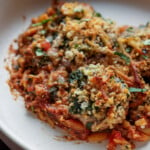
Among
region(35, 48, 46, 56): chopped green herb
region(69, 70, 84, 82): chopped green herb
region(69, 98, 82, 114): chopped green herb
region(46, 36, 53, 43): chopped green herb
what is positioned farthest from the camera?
region(46, 36, 53, 43): chopped green herb

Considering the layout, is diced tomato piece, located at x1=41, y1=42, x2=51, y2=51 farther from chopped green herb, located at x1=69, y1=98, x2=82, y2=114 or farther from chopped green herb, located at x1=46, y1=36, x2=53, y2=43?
chopped green herb, located at x1=69, y1=98, x2=82, y2=114

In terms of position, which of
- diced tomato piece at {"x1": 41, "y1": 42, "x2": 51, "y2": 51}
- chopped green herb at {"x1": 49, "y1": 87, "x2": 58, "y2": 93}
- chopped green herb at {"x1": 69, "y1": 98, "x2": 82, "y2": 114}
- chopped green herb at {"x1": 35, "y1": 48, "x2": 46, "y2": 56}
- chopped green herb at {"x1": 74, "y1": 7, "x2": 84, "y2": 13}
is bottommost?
chopped green herb at {"x1": 69, "y1": 98, "x2": 82, "y2": 114}

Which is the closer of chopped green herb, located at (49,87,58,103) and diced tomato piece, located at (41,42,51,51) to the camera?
chopped green herb, located at (49,87,58,103)

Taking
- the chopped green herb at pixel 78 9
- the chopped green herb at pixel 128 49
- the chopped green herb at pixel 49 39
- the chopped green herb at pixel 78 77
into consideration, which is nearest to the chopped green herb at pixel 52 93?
the chopped green herb at pixel 78 77

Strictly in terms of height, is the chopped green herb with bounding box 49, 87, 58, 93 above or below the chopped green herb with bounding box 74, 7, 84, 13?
below

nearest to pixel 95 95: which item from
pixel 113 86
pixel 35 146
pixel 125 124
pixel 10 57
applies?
pixel 113 86

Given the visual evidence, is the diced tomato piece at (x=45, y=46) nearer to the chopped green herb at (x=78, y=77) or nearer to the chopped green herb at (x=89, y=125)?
the chopped green herb at (x=78, y=77)

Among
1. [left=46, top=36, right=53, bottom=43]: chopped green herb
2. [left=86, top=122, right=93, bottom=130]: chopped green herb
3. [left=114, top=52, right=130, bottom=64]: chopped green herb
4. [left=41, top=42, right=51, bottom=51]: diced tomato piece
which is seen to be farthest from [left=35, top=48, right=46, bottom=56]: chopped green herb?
[left=86, top=122, right=93, bottom=130]: chopped green herb

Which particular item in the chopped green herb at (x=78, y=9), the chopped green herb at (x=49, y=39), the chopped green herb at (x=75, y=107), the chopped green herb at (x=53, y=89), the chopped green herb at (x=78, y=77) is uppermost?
the chopped green herb at (x=78, y=9)

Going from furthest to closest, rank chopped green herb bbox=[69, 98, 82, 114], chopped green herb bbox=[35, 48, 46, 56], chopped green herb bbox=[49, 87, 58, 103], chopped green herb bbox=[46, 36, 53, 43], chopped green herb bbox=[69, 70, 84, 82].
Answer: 1. chopped green herb bbox=[46, 36, 53, 43]
2. chopped green herb bbox=[35, 48, 46, 56]
3. chopped green herb bbox=[49, 87, 58, 103]
4. chopped green herb bbox=[69, 70, 84, 82]
5. chopped green herb bbox=[69, 98, 82, 114]
